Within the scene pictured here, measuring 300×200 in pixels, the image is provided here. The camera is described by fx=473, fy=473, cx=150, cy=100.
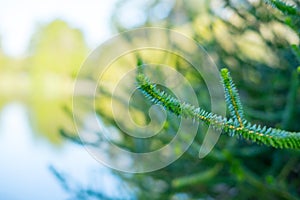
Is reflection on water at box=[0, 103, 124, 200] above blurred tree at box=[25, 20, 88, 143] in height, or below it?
below

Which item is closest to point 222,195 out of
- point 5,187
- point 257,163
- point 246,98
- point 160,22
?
point 257,163

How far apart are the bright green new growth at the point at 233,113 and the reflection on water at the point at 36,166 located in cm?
64

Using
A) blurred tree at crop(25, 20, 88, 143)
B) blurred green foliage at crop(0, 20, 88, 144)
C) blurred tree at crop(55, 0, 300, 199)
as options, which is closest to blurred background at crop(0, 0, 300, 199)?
blurred tree at crop(55, 0, 300, 199)

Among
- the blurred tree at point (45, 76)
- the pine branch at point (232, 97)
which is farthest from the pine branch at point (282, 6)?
the blurred tree at point (45, 76)

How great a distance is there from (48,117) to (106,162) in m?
9.07

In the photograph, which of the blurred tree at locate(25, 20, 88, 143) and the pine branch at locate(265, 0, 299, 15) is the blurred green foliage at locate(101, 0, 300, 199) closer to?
the pine branch at locate(265, 0, 299, 15)

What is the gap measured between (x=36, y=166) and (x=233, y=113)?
4.90 meters

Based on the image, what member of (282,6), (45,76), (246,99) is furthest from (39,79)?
(282,6)

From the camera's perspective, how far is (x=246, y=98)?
37.7 inches

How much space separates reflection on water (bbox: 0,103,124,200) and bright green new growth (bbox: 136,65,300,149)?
0.64 metres

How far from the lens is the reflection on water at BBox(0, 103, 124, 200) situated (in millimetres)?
1104

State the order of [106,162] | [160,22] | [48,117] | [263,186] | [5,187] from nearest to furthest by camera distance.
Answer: [263,186], [106,162], [160,22], [5,187], [48,117]

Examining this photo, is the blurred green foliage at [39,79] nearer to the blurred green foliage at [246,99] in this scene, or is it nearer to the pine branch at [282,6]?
the blurred green foliage at [246,99]

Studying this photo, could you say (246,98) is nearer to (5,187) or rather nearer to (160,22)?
(160,22)
